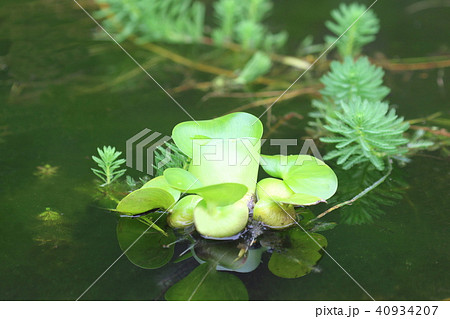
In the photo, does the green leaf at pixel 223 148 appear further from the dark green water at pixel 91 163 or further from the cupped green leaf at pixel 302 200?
the dark green water at pixel 91 163

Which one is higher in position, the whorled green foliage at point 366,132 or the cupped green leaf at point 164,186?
the whorled green foliage at point 366,132

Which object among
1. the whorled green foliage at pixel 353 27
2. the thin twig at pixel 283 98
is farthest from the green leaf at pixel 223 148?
the whorled green foliage at pixel 353 27

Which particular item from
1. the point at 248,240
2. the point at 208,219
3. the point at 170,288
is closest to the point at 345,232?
the point at 248,240

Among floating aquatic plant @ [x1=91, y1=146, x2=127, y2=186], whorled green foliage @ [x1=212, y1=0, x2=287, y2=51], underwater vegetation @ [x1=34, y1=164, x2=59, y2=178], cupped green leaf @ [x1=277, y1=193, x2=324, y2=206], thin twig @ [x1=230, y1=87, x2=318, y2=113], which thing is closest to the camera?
cupped green leaf @ [x1=277, y1=193, x2=324, y2=206]

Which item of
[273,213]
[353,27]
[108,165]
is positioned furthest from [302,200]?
[353,27]

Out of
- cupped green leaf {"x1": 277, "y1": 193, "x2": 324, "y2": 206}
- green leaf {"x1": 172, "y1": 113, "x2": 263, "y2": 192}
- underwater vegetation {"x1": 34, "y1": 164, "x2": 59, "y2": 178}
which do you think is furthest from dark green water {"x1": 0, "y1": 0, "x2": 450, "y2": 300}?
green leaf {"x1": 172, "y1": 113, "x2": 263, "y2": 192}

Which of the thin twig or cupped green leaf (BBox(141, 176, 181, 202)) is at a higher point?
cupped green leaf (BBox(141, 176, 181, 202))

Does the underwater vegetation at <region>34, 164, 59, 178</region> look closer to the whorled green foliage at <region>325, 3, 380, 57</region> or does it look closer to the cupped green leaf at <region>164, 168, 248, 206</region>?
the cupped green leaf at <region>164, 168, 248, 206</region>

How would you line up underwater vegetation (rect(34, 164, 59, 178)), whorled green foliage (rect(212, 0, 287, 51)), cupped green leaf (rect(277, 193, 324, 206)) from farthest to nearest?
whorled green foliage (rect(212, 0, 287, 51)), underwater vegetation (rect(34, 164, 59, 178)), cupped green leaf (rect(277, 193, 324, 206))

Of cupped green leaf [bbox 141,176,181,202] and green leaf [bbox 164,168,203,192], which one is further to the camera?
cupped green leaf [bbox 141,176,181,202]
